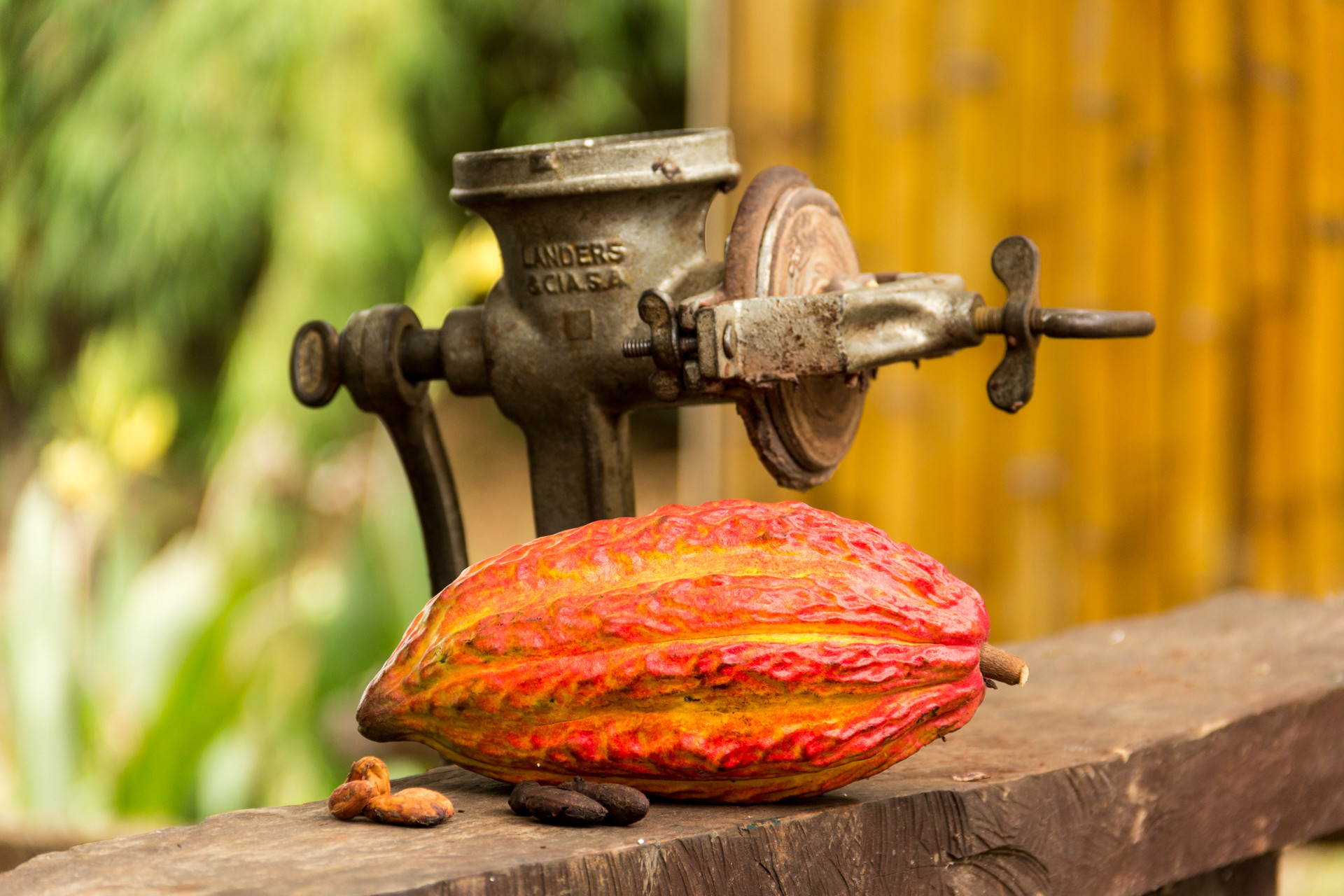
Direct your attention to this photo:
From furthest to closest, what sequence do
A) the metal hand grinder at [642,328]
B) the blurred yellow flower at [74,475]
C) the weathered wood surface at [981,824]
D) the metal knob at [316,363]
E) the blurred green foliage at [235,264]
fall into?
the blurred green foliage at [235,264], the blurred yellow flower at [74,475], the metal knob at [316,363], the metal hand grinder at [642,328], the weathered wood surface at [981,824]

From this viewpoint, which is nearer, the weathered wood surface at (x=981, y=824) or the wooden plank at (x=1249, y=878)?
the weathered wood surface at (x=981, y=824)

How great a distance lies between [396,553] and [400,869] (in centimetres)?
184

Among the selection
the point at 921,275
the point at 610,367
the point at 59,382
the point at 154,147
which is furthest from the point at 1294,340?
the point at 59,382

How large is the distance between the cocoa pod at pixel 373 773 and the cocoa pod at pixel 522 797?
0.30 ft

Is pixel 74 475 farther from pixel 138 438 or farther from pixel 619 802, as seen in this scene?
pixel 619 802

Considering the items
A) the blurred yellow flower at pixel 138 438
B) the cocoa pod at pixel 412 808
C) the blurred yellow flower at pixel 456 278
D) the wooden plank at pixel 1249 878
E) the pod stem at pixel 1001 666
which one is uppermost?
the blurred yellow flower at pixel 456 278

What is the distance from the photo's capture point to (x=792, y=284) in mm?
1280

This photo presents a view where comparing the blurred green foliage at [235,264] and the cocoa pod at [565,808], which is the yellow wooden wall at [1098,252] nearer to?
the blurred green foliage at [235,264]

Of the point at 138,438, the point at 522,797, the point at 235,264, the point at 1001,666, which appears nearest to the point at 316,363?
the point at 522,797

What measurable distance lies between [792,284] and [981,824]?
497 millimetres

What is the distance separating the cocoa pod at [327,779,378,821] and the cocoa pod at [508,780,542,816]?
0.10 metres

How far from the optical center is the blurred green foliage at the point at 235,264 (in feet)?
9.20

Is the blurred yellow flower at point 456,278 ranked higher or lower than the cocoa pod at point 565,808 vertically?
higher

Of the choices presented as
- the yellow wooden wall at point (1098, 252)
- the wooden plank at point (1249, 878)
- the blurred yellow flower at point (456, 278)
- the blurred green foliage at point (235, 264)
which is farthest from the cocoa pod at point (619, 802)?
the blurred green foliage at point (235, 264)
